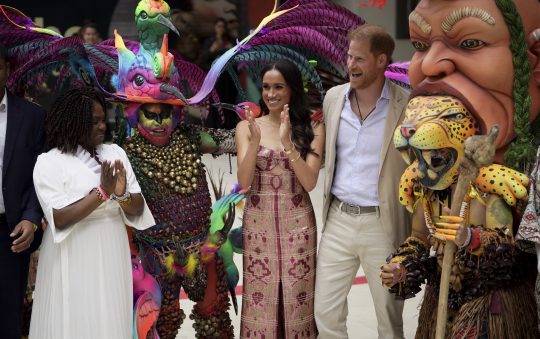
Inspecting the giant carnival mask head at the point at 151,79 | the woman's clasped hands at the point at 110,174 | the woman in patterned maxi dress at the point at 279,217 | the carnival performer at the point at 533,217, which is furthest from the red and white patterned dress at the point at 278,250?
the carnival performer at the point at 533,217

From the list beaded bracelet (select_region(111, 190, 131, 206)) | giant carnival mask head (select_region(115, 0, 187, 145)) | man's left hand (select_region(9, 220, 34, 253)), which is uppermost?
giant carnival mask head (select_region(115, 0, 187, 145))

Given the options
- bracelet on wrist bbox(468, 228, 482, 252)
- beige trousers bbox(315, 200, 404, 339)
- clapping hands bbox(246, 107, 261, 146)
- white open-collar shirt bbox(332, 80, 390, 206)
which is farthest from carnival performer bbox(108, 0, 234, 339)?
bracelet on wrist bbox(468, 228, 482, 252)

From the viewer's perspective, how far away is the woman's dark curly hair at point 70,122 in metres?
3.17

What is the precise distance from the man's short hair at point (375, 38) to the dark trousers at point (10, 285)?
1782 millimetres

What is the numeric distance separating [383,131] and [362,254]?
1.90 feet

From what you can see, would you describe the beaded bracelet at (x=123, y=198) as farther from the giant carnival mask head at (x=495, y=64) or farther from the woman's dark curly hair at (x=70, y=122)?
the giant carnival mask head at (x=495, y=64)

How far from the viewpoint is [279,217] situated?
3.61 meters

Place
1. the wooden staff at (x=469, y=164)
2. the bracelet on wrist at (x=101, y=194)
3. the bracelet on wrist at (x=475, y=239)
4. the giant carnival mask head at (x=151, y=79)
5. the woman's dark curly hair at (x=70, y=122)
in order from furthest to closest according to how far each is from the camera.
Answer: the giant carnival mask head at (x=151, y=79) → the woman's dark curly hair at (x=70, y=122) → the bracelet on wrist at (x=101, y=194) → the bracelet on wrist at (x=475, y=239) → the wooden staff at (x=469, y=164)

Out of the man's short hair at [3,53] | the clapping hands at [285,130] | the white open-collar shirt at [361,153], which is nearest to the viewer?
the man's short hair at [3,53]

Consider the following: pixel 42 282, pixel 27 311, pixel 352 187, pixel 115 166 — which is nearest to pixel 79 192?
pixel 115 166

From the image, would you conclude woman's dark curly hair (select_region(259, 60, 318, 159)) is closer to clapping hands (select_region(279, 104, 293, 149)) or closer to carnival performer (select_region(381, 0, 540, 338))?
clapping hands (select_region(279, 104, 293, 149))

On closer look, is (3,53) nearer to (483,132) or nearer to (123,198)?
(123,198)

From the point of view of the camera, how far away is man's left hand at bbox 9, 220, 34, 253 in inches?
128

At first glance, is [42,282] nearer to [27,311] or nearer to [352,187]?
[27,311]
